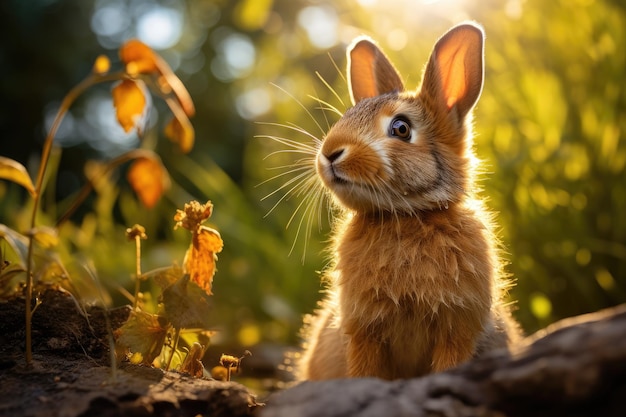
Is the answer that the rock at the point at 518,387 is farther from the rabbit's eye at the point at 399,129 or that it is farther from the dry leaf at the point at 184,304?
the rabbit's eye at the point at 399,129

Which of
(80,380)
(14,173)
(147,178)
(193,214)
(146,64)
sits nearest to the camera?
(80,380)

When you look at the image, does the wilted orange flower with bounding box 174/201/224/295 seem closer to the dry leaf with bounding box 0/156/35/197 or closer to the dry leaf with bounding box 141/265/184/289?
the dry leaf with bounding box 141/265/184/289

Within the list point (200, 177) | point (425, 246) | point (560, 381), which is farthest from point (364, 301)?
point (200, 177)

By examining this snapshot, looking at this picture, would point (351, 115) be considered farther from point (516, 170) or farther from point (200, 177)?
point (200, 177)

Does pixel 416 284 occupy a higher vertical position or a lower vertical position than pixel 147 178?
lower

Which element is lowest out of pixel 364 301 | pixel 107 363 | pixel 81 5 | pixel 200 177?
pixel 107 363

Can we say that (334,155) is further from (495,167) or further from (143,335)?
(495,167)

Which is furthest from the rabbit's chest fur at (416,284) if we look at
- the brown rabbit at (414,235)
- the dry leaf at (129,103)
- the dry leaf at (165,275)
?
the dry leaf at (129,103)

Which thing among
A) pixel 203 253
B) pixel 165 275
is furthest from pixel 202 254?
pixel 165 275
